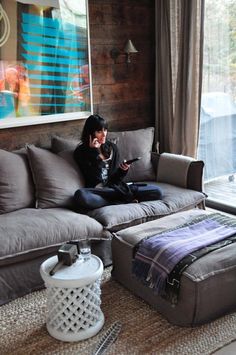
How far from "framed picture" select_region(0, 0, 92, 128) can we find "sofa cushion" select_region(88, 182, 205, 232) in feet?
3.55

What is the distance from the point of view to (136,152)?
11.6ft

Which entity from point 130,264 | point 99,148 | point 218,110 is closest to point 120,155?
point 99,148

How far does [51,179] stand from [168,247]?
1.15 metres

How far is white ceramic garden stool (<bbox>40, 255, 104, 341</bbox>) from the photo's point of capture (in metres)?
2.00

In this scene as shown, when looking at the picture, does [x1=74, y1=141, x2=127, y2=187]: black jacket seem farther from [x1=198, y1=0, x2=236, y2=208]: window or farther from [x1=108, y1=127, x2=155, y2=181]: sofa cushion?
[x1=198, y1=0, x2=236, y2=208]: window

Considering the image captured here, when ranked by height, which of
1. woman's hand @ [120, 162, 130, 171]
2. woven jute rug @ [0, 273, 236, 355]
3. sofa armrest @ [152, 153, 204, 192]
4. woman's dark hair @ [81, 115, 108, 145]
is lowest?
woven jute rug @ [0, 273, 236, 355]

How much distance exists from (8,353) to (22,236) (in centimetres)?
67

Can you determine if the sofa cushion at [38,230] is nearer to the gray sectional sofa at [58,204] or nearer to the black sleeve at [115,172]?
the gray sectional sofa at [58,204]

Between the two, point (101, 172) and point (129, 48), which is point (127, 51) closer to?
point (129, 48)

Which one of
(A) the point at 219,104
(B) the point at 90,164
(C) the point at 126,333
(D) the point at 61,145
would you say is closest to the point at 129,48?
(A) the point at 219,104

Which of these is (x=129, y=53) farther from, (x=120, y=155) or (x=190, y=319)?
(x=190, y=319)

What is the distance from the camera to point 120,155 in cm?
349

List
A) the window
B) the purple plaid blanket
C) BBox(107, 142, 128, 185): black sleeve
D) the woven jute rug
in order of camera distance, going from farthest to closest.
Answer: the window
BBox(107, 142, 128, 185): black sleeve
the purple plaid blanket
the woven jute rug

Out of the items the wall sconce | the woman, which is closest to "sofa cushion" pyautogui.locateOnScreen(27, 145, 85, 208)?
the woman
